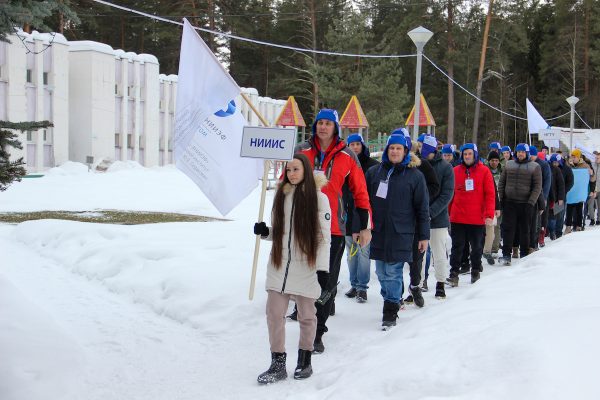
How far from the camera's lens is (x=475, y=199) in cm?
885

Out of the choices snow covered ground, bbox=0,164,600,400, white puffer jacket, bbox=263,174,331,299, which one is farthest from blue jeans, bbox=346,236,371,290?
white puffer jacket, bbox=263,174,331,299

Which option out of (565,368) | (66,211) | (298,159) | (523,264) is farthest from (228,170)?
(66,211)

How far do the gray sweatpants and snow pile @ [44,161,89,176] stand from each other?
2175cm

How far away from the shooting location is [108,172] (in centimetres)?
2631

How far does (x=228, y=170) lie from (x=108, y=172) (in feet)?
66.6

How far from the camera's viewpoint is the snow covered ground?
3.51 meters

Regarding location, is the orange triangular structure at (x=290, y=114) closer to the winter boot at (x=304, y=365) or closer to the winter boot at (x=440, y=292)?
the winter boot at (x=440, y=292)

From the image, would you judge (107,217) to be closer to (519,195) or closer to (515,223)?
(515,223)

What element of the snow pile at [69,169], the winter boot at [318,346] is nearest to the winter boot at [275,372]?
the winter boot at [318,346]

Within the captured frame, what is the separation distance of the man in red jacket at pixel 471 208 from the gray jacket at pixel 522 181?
1.46m

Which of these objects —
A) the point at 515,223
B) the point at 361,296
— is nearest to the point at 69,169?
the point at 515,223

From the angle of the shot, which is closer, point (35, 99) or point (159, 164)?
point (35, 99)

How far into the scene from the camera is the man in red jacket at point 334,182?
570 centimetres

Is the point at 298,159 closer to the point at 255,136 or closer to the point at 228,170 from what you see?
the point at 255,136
